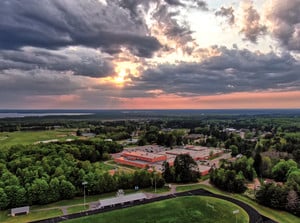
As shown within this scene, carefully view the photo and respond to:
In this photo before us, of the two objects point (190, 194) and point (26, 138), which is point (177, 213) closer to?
point (190, 194)

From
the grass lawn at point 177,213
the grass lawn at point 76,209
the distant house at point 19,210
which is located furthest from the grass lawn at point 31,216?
the grass lawn at point 177,213

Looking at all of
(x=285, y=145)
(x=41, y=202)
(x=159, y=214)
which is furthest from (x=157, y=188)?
(x=285, y=145)

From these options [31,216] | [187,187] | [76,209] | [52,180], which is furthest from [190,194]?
[31,216]

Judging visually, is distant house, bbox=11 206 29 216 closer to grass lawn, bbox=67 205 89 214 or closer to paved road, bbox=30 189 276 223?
paved road, bbox=30 189 276 223

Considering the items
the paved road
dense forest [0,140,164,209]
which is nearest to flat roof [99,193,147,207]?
the paved road

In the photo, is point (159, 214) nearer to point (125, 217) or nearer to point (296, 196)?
point (125, 217)
